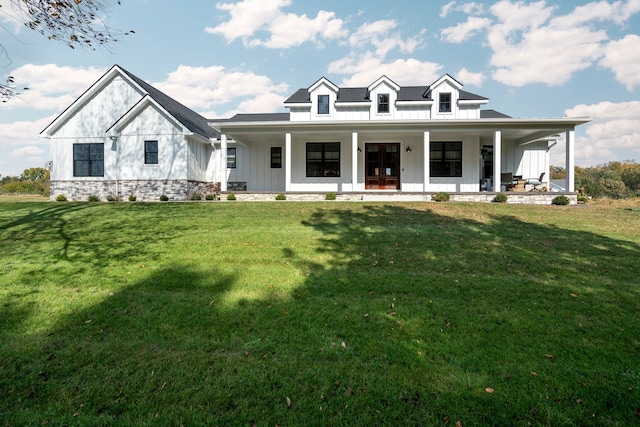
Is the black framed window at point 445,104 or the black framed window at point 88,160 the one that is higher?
the black framed window at point 445,104

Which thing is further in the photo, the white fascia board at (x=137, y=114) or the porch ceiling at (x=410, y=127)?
the white fascia board at (x=137, y=114)

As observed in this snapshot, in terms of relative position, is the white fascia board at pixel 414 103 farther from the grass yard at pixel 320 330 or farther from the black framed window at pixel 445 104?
the grass yard at pixel 320 330

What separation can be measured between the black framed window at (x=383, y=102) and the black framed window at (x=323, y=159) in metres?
3.17

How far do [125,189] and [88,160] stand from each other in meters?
2.78

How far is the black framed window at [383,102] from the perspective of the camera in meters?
17.9

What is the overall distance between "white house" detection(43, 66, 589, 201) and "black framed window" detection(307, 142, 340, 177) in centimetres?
5

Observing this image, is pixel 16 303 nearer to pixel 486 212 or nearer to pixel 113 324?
pixel 113 324

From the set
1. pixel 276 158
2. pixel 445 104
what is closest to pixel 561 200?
pixel 445 104

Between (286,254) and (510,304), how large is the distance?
3.79 meters

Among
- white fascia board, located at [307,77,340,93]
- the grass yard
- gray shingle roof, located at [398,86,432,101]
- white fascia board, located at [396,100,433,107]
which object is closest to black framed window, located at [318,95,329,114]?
white fascia board, located at [307,77,340,93]

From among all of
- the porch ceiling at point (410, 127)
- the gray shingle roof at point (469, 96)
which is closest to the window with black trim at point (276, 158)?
the porch ceiling at point (410, 127)

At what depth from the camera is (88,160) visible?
17484 mm

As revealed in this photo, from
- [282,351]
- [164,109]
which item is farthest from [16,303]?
[164,109]

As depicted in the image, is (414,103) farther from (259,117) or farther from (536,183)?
(259,117)
